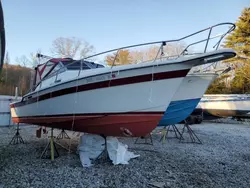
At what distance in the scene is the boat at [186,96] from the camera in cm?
580

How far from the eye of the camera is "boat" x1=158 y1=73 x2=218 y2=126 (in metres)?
5.80

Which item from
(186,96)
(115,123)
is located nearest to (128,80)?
(115,123)

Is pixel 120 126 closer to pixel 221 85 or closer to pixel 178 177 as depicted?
pixel 178 177

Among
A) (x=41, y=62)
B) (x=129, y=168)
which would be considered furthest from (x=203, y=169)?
(x=41, y=62)

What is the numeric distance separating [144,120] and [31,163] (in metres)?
2.16

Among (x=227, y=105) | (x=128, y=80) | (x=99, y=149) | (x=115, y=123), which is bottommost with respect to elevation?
(x=99, y=149)

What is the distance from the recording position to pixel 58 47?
49.1 feet

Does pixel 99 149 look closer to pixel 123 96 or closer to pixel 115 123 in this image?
pixel 115 123

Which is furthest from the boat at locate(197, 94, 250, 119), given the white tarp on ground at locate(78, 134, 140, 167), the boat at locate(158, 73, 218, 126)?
the white tarp on ground at locate(78, 134, 140, 167)

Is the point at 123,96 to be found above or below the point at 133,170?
above

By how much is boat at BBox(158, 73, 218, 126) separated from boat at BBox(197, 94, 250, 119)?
7.05 metres

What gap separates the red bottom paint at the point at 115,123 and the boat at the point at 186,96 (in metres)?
1.92

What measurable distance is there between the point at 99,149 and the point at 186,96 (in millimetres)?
2874

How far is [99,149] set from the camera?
4344 millimetres
